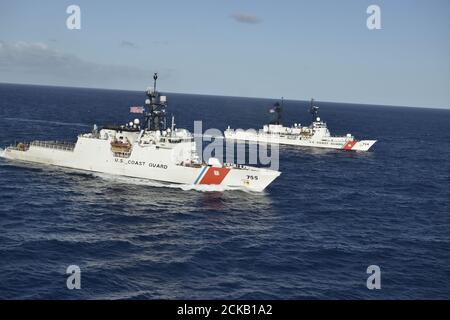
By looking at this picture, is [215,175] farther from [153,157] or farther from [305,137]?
[305,137]

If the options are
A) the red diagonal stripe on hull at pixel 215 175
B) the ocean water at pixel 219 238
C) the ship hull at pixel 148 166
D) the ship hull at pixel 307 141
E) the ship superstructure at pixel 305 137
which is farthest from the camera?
the ship superstructure at pixel 305 137

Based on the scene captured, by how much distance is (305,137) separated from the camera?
103000 mm

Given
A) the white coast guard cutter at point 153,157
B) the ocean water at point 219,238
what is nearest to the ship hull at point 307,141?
the ocean water at point 219,238

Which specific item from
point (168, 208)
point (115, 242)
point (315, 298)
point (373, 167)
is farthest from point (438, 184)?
point (115, 242)

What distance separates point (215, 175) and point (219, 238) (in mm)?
15918

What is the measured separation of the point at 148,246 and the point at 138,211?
9775 mm

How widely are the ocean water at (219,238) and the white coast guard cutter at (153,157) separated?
170 centimetres

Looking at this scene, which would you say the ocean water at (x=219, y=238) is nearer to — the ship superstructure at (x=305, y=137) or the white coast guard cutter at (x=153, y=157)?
the white coast guard cutter at (x=153, y=157)

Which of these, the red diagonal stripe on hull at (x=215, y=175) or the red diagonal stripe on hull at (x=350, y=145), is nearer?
the red diagonal stripe on hull at (x=215, y=175)

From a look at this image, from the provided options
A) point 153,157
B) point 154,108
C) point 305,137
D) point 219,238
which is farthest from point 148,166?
point 305,137

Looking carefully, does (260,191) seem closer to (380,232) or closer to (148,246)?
(380,232)

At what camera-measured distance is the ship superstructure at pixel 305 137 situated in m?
97.2

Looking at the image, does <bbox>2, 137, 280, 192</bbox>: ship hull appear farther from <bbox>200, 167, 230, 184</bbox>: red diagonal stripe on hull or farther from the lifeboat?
the lifeboat

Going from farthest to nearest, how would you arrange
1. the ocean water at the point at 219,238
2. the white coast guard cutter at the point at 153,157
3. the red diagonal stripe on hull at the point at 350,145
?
the red diagonal stripe on hull at the point at 350,145 → the white coast guard cutter at the point at 153,157 → the ocean water at the point at 219,238
